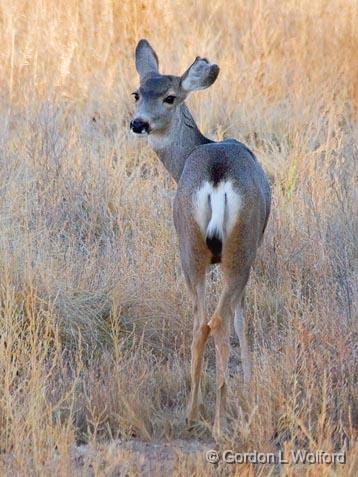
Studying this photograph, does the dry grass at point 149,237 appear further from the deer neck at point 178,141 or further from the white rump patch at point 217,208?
the deer neck at point 178,141

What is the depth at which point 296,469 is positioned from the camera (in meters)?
4.00

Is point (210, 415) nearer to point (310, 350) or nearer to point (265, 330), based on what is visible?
point (310, 350)

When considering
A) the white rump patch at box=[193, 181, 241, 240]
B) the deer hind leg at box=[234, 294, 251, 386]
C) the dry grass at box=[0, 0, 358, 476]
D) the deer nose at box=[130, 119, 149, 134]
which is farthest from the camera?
the deer nose at box=[130, 119, 149, 134]

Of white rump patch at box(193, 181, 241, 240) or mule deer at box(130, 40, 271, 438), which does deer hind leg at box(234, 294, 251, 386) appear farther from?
white rump patch at box(193, 181, 241, 240)

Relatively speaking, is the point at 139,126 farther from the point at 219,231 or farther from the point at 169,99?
the point at 219,231

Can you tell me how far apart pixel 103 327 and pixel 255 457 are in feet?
6.15

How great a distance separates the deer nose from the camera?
5668mm

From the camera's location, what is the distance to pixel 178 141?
19.4 ft

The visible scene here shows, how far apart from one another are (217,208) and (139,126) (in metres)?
1.12

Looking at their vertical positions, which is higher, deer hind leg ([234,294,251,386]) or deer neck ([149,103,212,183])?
deer neck ([149,103,212,183])

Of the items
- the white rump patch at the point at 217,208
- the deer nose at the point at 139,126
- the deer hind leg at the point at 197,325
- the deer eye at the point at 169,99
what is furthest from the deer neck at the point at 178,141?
the white rump patch at the point at 217,208

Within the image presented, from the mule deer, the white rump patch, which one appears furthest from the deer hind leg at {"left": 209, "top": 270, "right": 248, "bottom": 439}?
the white rump patch

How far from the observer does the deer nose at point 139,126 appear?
5668mm

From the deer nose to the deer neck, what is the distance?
20cm
